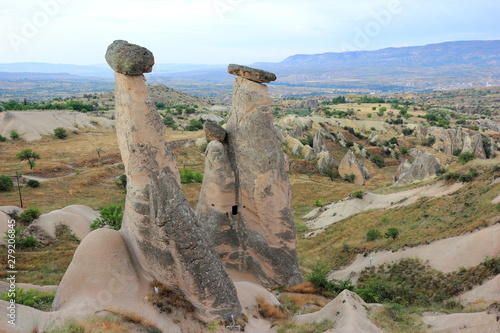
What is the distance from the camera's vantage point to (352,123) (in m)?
81.9

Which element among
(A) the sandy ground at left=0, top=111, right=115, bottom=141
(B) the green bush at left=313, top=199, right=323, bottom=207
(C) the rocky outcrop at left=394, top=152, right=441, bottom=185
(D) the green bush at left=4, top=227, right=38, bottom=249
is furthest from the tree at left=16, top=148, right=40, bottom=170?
(C) the rocky outcrop at left=394, top=152, right=441, bottom=185

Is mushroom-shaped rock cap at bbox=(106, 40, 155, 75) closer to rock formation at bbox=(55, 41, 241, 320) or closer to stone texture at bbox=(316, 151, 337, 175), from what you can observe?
rock formation at bbox=(55, 41, 241, 320)

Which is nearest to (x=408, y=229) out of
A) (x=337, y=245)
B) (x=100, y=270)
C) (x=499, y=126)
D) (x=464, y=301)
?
(x=337, y=245)

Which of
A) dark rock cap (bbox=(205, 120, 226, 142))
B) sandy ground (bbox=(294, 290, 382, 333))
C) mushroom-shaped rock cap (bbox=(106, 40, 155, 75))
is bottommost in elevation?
sandy ground (bbox=(294, 290, 382, 333))

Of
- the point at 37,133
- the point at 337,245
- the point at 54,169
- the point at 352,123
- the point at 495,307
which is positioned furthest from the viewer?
the point at 352,123

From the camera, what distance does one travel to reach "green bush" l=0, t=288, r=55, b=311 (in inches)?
368

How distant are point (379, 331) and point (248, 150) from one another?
7.96m

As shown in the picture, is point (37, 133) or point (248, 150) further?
point (37, 133)

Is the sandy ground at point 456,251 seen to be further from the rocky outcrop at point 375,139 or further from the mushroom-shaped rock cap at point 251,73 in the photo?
the rocky outcrop at point 375,139

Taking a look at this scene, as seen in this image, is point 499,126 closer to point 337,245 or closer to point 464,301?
point 337,245

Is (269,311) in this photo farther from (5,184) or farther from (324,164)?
(324,164)

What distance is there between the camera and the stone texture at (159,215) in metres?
9.80

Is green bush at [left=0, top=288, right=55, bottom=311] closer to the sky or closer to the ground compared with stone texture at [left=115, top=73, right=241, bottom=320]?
closer to the ground

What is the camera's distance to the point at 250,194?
14406 millimetres
